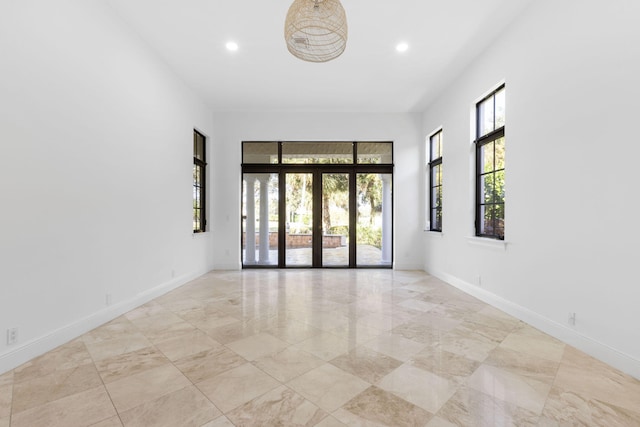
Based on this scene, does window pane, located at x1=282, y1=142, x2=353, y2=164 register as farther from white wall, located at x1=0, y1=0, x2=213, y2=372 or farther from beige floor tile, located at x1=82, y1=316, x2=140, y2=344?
beige floor tile, located at x1=82, y1=316, x2=140, y2=344

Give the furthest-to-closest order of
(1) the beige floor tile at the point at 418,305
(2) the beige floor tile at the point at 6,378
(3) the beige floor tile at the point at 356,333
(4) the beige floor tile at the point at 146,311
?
(1) the beige floor tile at the point at 418,305
(4) the beige floor tile at the point at 146,311
(3) the beige floor tile at the point at 356,333
(2) the beige floor tile at the point at 6,378

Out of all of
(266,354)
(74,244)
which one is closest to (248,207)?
(74,244)

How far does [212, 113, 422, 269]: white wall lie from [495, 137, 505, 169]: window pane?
2510 millimetres

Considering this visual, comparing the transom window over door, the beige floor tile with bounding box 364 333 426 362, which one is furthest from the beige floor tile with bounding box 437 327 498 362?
the transom window over door

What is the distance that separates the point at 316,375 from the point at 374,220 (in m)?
4.71

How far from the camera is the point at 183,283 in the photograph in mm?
5027

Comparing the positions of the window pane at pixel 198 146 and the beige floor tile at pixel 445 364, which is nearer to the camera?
the beige floor tile at pixel 445 364

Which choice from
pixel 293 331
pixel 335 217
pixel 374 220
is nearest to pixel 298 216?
pixel 335 217

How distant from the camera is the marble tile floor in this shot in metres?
1.73

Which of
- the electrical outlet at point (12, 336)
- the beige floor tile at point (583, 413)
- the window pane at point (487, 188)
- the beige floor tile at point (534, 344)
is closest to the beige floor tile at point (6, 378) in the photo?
the electrical outlet at point (12, 336)

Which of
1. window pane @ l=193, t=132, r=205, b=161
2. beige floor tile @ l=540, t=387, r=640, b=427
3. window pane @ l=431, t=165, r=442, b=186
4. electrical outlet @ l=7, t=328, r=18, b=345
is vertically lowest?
beige floor tile @ l=540, t=387, r=640, b=427

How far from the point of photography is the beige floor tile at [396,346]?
2.49 m

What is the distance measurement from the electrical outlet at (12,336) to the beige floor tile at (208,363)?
1.18m

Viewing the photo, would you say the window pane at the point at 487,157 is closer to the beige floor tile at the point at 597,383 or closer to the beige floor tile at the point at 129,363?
the beige floor tile at the point at 597,383
